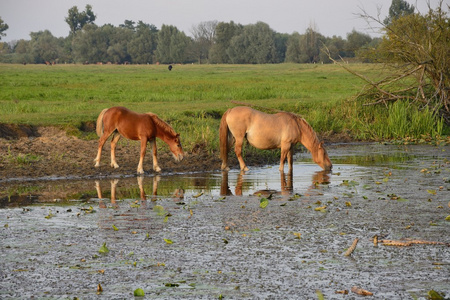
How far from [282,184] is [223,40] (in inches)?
4593

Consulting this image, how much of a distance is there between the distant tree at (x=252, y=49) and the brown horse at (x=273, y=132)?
10344 cm

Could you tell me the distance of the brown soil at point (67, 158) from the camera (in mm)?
14070

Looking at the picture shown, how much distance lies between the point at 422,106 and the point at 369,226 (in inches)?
556

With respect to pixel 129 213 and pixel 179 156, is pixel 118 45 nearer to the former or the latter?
pixel 179 156

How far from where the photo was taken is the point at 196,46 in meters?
139

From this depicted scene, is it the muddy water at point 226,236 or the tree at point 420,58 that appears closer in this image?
the muddy water at point 226,236

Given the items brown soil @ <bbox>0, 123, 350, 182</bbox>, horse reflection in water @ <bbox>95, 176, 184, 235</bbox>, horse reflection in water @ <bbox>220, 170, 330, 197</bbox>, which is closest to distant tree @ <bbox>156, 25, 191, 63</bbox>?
brown soil @ <bbox>0, 123, 350, 182</bbox>

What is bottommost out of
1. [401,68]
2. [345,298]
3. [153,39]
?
[345,298]

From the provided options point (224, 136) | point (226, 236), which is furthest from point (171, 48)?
point (226, 236)

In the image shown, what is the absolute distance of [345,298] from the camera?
592cm

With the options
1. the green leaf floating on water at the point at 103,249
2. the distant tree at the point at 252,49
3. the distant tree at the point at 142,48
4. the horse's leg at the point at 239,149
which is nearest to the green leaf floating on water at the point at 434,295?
the green leaf floating on water at the point at 103,249

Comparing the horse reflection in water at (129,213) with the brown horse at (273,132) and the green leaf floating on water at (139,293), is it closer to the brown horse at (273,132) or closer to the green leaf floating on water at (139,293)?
the green leaf floating on water at (139,293)

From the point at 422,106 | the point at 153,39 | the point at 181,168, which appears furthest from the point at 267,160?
the point at 153,39

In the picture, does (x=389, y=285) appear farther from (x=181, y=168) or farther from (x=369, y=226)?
(x=181, y=168)
